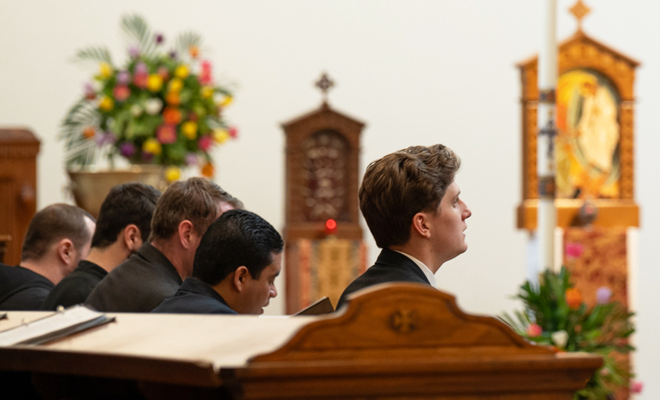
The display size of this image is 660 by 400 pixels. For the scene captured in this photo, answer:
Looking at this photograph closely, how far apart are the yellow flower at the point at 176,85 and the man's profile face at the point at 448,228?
2970mm

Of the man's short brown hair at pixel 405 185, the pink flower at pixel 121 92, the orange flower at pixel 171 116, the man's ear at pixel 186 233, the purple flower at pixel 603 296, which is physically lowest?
the purple flower at pixel 603 296

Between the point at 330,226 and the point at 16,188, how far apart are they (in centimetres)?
273

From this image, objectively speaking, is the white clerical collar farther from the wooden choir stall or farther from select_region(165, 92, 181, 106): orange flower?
select_region(165, 92, 181, 106): orange flower

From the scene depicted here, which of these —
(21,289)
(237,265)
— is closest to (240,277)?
(237,265)

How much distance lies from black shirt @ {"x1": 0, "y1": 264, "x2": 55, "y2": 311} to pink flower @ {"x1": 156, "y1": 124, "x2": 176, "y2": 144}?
1571mm

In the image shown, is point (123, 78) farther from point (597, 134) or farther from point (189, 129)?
point (597, 134)

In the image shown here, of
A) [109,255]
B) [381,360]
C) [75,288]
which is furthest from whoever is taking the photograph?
[109,255]

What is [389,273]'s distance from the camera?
2.17m

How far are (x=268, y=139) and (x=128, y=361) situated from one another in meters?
5.94

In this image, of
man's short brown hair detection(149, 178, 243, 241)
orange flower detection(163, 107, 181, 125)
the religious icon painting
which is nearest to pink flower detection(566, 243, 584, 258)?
the religious icon painting

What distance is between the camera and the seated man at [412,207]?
88.3 inches

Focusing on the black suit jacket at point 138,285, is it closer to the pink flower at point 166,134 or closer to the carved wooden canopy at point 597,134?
the pink flower at point 166,134

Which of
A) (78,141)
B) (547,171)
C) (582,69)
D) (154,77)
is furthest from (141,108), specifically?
(582,69)

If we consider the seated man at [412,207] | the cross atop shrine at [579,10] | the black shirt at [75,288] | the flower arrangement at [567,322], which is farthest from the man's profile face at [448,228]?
the cross atop shrine at [579,10]
